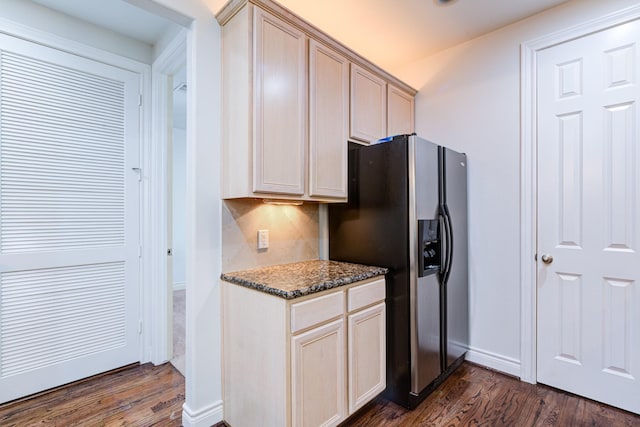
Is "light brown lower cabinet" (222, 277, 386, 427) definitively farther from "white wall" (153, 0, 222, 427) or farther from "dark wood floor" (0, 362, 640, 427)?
"dark wood floor" (0, 362, 640, 427)

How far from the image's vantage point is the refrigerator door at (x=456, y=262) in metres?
2.29

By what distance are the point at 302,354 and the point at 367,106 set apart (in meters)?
1.83

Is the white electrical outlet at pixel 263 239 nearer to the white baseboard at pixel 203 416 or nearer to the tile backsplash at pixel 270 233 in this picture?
the tile backsplash at pixel 270 233

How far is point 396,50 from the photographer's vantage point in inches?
110

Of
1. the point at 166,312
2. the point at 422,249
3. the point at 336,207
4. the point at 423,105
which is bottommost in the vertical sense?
the point at 166,312

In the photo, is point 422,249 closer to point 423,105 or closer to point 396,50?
point 423,105

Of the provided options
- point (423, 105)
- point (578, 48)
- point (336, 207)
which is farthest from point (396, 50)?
point (336, 207)

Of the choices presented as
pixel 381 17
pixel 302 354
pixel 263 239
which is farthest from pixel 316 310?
pixel 381 17

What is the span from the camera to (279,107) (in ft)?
5.85

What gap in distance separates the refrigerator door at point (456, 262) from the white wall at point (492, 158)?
0.11m

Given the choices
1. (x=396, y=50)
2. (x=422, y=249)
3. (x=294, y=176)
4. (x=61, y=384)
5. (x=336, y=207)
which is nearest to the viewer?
(x=294, y=176)

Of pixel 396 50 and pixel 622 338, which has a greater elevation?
pixel 396 50

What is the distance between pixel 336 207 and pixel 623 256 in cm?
191

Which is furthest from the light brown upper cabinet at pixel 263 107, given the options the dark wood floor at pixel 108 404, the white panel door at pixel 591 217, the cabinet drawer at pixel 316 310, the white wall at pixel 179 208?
the white wall at pixel 179 208
